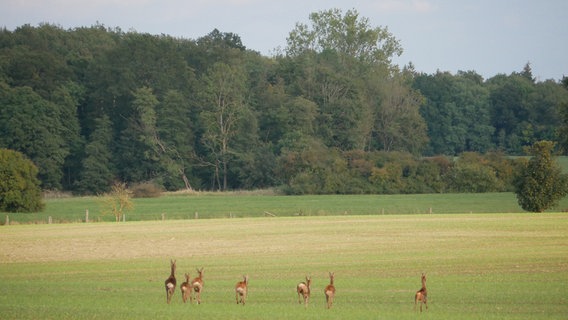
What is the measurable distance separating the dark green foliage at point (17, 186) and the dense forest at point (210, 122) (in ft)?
78.9

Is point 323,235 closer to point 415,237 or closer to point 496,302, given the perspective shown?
point 415,237

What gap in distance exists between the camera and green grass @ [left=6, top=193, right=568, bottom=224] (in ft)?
251

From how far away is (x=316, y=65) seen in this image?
388 ft

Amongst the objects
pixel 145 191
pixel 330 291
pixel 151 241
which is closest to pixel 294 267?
pixel 330 291

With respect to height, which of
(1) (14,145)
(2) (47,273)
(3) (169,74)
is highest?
(3) (169,74)

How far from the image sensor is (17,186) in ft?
247

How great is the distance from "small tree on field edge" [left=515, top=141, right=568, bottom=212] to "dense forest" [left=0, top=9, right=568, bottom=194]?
85.4 feet

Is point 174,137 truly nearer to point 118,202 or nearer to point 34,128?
point 34,128

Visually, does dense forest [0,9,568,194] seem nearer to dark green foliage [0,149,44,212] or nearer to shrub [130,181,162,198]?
shrub [130,181,162,198]

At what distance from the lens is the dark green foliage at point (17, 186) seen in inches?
2936

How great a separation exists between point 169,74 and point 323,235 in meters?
66.2

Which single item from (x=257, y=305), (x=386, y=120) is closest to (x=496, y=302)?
(x=257, y=305)

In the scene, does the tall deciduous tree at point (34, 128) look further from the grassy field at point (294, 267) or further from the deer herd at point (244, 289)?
the deer herd at point (244, 289)

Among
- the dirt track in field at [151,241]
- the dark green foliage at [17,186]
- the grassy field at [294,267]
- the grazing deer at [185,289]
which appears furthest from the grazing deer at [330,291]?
the dark green foliage at [17,186]
